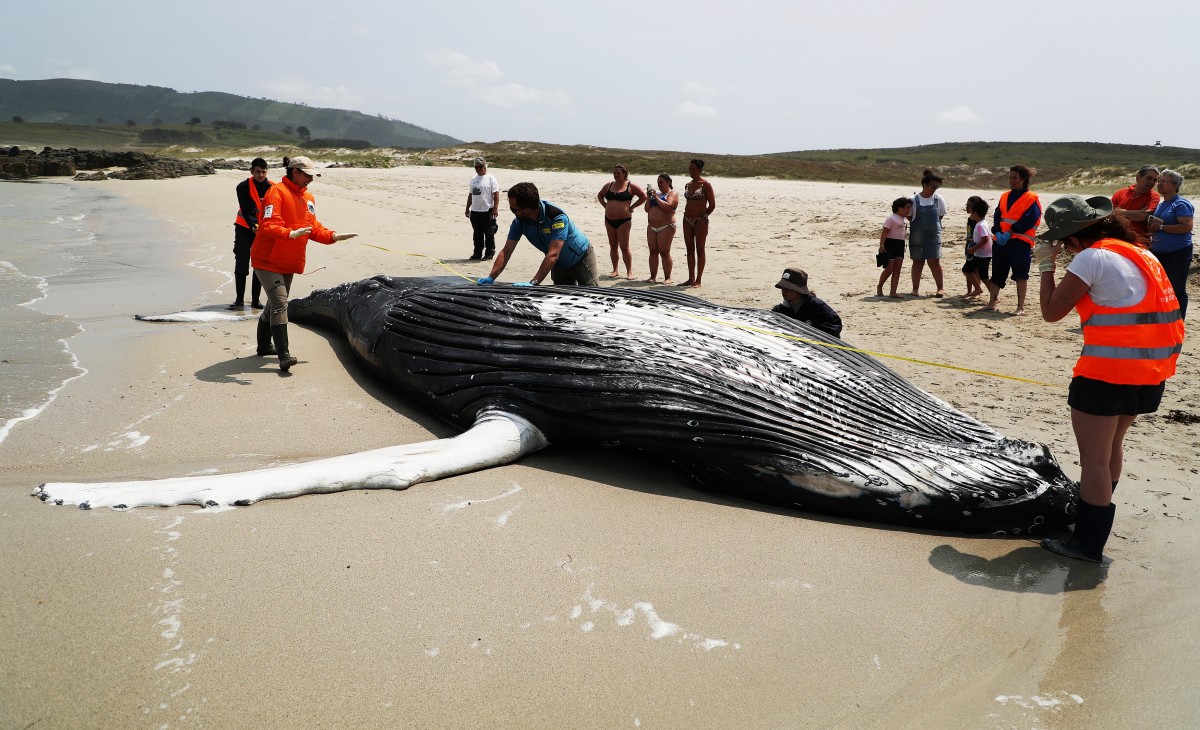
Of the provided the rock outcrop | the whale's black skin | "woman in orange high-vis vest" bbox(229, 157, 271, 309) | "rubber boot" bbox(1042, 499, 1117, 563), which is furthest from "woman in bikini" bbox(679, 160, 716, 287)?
the rock outcrop

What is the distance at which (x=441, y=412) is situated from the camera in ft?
19.5

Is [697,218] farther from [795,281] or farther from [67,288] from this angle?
[67,288]

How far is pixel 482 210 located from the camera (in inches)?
546

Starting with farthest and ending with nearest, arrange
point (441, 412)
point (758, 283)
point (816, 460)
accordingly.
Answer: point (758, 283), point (441, 412), point (816, 460)

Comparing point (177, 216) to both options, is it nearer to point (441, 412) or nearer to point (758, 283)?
point (758, 283)

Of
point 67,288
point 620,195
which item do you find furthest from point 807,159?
point 67,288

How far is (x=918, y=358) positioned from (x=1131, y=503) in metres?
3.21

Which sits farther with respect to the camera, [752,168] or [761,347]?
[752,168]

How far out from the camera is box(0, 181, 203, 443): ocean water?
6.83 metres

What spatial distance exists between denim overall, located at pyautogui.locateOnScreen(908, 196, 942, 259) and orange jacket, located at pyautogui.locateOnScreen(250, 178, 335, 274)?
7.76 metres

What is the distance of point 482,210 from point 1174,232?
9604 mm

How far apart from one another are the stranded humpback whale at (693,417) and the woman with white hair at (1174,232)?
16.1 feet

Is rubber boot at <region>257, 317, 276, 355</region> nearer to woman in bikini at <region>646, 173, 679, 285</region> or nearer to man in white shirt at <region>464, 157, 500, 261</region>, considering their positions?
woman in bikini at <region>646, 173, 679, 285</region>

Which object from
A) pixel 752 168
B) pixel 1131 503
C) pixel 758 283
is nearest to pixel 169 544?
pixel 1131 503
